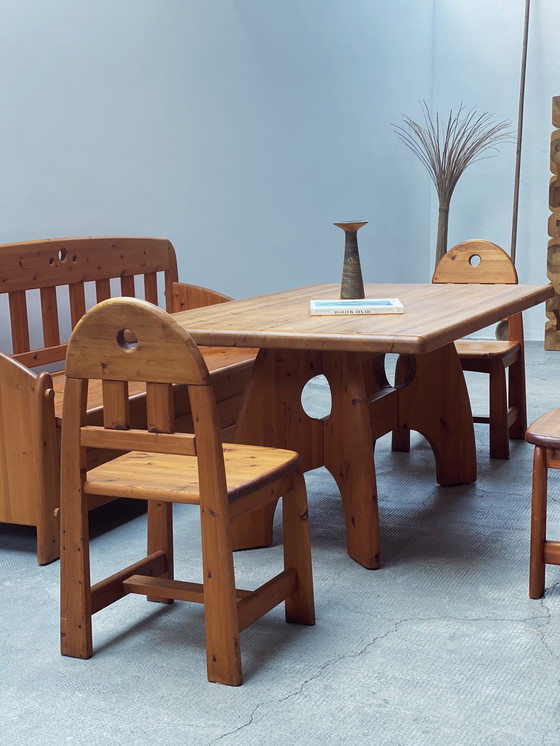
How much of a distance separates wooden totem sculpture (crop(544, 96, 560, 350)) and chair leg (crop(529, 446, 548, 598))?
3.83 m

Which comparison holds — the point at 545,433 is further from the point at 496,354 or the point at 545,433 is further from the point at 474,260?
the point at 474,260

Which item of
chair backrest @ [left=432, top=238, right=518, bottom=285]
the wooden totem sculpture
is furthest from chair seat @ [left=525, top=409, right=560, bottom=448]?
the wooden totem sculpture

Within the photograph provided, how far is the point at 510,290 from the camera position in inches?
128

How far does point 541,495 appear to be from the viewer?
7.29 ft

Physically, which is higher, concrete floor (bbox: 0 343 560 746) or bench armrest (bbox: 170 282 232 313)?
bench armrest (bbox: 170 282 232 313)

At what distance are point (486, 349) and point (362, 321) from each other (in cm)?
117

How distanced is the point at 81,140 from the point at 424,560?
7.18 ft

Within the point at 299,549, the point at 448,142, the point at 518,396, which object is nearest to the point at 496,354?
the point at 518,396

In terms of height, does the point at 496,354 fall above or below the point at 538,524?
above

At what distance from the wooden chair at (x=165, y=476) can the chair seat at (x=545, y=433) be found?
1.81 ft

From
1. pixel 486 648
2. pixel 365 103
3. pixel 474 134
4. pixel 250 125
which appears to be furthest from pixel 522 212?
pixel 486 648

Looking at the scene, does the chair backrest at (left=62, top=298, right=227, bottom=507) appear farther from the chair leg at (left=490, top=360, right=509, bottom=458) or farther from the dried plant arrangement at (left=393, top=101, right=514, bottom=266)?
the dried plant arrangement at (left=393, top=101, right=514, bottom=266)

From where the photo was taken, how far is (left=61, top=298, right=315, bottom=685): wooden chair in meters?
1.79

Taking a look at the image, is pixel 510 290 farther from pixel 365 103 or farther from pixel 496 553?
pixel 365 103
